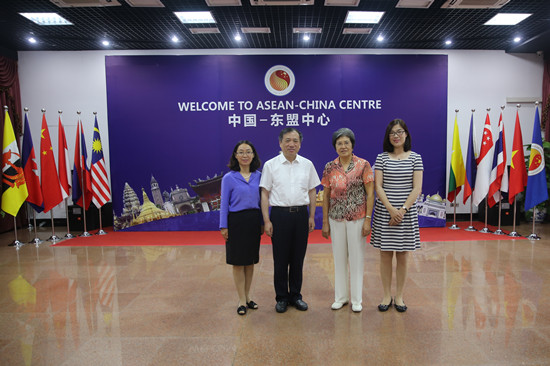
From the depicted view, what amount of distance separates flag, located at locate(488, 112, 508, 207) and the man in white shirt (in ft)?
15.0

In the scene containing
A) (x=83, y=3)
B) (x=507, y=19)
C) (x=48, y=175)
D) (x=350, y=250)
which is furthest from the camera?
(x=48, y=175)

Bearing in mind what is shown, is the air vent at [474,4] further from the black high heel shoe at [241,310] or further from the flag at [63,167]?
→ the flag at [63,167]

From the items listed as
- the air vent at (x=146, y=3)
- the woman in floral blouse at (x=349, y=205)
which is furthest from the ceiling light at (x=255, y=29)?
the woman in floral blouse at (x=349, y=205)

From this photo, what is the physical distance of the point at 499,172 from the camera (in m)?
5.84

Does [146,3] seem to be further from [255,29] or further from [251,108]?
[251,108]

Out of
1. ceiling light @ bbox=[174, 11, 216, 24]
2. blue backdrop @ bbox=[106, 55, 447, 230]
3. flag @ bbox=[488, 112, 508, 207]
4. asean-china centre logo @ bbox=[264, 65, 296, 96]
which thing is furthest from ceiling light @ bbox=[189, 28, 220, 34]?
flag @ bbox=[488, 112, 508, 207]

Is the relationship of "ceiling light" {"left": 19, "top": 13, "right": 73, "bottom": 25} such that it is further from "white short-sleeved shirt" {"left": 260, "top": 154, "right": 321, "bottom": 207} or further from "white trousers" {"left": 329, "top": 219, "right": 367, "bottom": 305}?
"white trousers" {"left": 329, "top": 219, "right": 367, "bottom": 305}

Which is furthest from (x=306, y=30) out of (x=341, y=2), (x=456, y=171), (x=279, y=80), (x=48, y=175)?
(x=48, y=175)

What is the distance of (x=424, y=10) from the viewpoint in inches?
207

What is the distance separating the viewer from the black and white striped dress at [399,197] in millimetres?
2707

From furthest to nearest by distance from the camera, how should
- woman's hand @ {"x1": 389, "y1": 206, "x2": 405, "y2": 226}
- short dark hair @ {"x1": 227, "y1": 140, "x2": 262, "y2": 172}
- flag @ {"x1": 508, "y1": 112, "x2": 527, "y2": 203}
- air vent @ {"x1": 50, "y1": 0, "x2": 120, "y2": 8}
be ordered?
flag @ {"x1": 508, "y1": 112, "x2": 527, "y2": 203} → air vent @ {"x1": 50, "y1": 0, "x2": 120, "y2": 8} → short dark hair @ {"x1": 227, "y1": 140, "x2": 262, "y2": 172} → woman's hand @ {"x1": 389, "y1": 206, "x2": 405, "y2": 226}

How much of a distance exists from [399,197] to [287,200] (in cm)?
88

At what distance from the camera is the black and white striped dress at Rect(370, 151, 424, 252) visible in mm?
2707

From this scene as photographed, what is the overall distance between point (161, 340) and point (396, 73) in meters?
5.94
